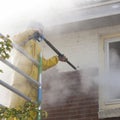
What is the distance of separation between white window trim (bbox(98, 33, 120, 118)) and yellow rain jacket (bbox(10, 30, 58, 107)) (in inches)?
45.3

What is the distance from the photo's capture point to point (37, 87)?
20.7ft

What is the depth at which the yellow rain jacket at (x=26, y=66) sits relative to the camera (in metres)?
6.30

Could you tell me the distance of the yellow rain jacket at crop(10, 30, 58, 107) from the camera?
6.30m

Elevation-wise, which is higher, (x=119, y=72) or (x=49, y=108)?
(x=119, y=72)

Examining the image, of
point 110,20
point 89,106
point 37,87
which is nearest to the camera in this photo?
point 37,87

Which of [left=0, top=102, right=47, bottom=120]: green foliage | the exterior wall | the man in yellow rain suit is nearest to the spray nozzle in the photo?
the man in yellow rain suit

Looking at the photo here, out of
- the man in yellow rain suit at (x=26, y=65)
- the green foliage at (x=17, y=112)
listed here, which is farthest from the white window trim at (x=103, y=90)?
the green foliage at (x=17, y=112)

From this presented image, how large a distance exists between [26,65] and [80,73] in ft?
5.07

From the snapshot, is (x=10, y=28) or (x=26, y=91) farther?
(x=10, y=28)

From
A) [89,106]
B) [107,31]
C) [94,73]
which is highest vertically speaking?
[107,31]

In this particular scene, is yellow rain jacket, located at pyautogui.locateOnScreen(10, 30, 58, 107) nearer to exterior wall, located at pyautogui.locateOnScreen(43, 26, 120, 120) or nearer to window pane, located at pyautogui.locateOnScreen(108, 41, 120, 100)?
exterior wall, located at pyautogui.locateOnScreen(43, 26, 120, 120)

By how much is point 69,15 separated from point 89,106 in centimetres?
154

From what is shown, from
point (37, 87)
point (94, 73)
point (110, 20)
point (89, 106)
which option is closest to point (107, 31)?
point (110, 20)

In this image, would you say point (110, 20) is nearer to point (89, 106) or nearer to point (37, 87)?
point (89, 106)
